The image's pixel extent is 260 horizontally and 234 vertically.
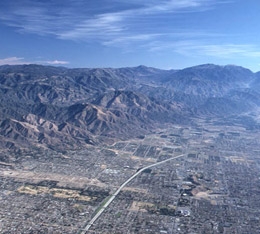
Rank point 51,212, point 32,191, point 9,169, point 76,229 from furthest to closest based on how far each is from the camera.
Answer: point 9,169 < point 32,191 < point 51,212 < point 76,229

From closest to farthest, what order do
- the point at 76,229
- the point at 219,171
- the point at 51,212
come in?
the point at 76,229, the point at 51,212, the point at 219,171

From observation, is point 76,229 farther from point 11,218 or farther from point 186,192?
point 186,192

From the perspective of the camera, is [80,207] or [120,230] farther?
[80,207]

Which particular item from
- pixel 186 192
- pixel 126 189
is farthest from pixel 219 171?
pixel 126 189

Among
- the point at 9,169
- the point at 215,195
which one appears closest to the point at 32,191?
Result: the point at 9,169

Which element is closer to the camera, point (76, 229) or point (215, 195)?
point (76, 229)

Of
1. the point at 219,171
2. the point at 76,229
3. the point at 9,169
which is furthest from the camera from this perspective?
the point at 219,171

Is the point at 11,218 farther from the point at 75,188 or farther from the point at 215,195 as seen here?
the point at 215,195

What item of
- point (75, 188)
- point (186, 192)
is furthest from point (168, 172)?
point (75, 188)

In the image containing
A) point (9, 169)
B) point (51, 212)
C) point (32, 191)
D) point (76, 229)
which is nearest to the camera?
point (76, 229)
